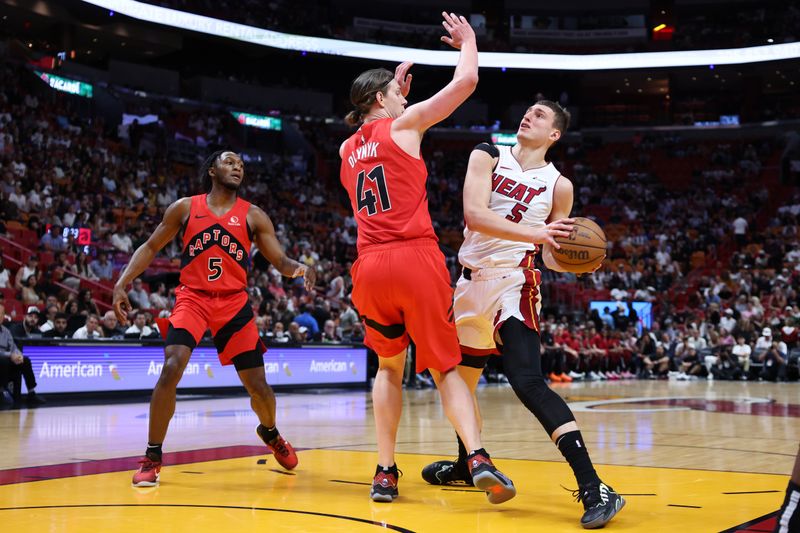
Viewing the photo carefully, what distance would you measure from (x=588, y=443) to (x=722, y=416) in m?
3.95

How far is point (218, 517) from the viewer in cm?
406

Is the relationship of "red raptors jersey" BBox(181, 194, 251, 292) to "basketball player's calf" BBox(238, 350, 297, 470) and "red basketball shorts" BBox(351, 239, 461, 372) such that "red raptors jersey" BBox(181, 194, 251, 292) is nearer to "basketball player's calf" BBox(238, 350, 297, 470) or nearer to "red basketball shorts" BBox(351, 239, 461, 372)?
"basketball player's calf" BBox(238, 350, 297, 470)

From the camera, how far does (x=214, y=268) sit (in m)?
5.78

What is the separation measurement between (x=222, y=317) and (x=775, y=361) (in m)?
18.2

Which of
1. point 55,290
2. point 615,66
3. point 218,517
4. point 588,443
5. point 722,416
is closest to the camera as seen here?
point 218,517

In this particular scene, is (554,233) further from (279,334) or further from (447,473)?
(279,334)

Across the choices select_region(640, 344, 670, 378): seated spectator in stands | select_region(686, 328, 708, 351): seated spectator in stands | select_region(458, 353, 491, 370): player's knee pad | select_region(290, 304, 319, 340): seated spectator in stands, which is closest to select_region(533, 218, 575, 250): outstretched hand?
select_region(458, 353, 491, 370): player's knee pad

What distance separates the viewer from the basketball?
14.1 ft

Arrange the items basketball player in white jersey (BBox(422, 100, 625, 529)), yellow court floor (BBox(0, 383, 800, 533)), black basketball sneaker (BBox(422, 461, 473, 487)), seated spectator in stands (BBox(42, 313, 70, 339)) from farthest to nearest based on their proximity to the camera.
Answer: seated spectator in stands (BBox(42, 313, 70, 339)) → black basketball sneaker (BBox(422, 461, 473, 487)) → basketball player in white jersey (BBox(422, 100, 625, 529)) → yellow court floor (BBox(0, 383, 800, 533))

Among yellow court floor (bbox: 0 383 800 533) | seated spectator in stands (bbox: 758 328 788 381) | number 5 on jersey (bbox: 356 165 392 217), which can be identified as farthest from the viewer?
seated spectator in stands (bbox: 758 328 788 381)

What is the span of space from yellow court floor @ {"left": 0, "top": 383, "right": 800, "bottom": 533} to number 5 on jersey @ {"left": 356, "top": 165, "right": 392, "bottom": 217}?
4.94 ft

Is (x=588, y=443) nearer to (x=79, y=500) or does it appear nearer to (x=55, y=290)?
(x=79, y=500)

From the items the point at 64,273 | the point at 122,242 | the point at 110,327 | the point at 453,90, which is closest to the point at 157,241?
the point at 453,90

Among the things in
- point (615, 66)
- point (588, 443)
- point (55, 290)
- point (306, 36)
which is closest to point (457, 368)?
point (588, 443)
